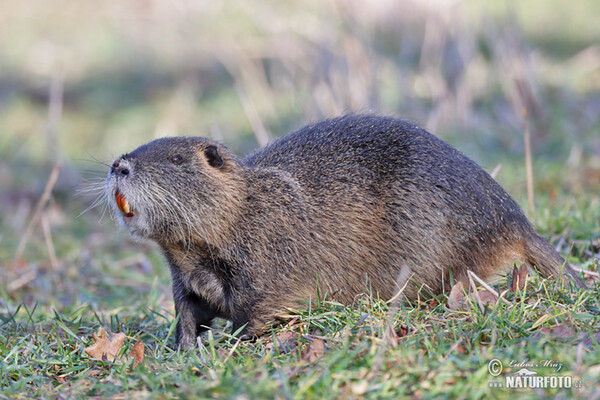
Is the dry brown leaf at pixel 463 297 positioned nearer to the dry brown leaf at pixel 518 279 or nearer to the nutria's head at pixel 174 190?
the dry brown leaf at pixel 518 279

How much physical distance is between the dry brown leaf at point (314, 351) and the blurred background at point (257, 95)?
168cm

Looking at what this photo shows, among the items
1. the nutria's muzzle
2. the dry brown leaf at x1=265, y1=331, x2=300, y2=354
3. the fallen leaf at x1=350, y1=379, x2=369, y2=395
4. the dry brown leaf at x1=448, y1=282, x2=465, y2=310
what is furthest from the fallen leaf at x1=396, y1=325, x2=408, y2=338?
the nutria's muzzle

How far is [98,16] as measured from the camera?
48.1 feet

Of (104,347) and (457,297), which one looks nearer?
(104,347)

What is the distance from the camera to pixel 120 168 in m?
3.31

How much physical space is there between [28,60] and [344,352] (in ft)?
36.9

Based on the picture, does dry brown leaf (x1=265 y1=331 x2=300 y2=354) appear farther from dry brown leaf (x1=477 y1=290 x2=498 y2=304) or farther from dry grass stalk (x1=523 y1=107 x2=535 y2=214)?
dry grass stalk (x1=523 y1=107 x2=535 y2=214)

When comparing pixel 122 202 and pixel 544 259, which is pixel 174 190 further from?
pixel 544 259

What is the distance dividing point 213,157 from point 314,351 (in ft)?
4.05

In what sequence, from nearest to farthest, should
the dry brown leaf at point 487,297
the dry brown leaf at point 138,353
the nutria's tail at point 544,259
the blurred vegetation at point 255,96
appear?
the dry brown leaf at point 138,353 → the dry brown leaf at point 487,297 → the nutria's tail at point 544,259 → the blurred vegetation at point 255,96

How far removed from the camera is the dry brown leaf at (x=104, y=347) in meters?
3.08

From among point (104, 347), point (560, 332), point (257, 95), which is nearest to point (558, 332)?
point (560, 332)

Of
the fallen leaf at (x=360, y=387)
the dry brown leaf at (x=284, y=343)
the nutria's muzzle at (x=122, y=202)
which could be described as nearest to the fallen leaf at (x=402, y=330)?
the dry brown leaf at (x=284, y=343)

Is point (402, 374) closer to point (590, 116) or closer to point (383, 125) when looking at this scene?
point (383, 125)
